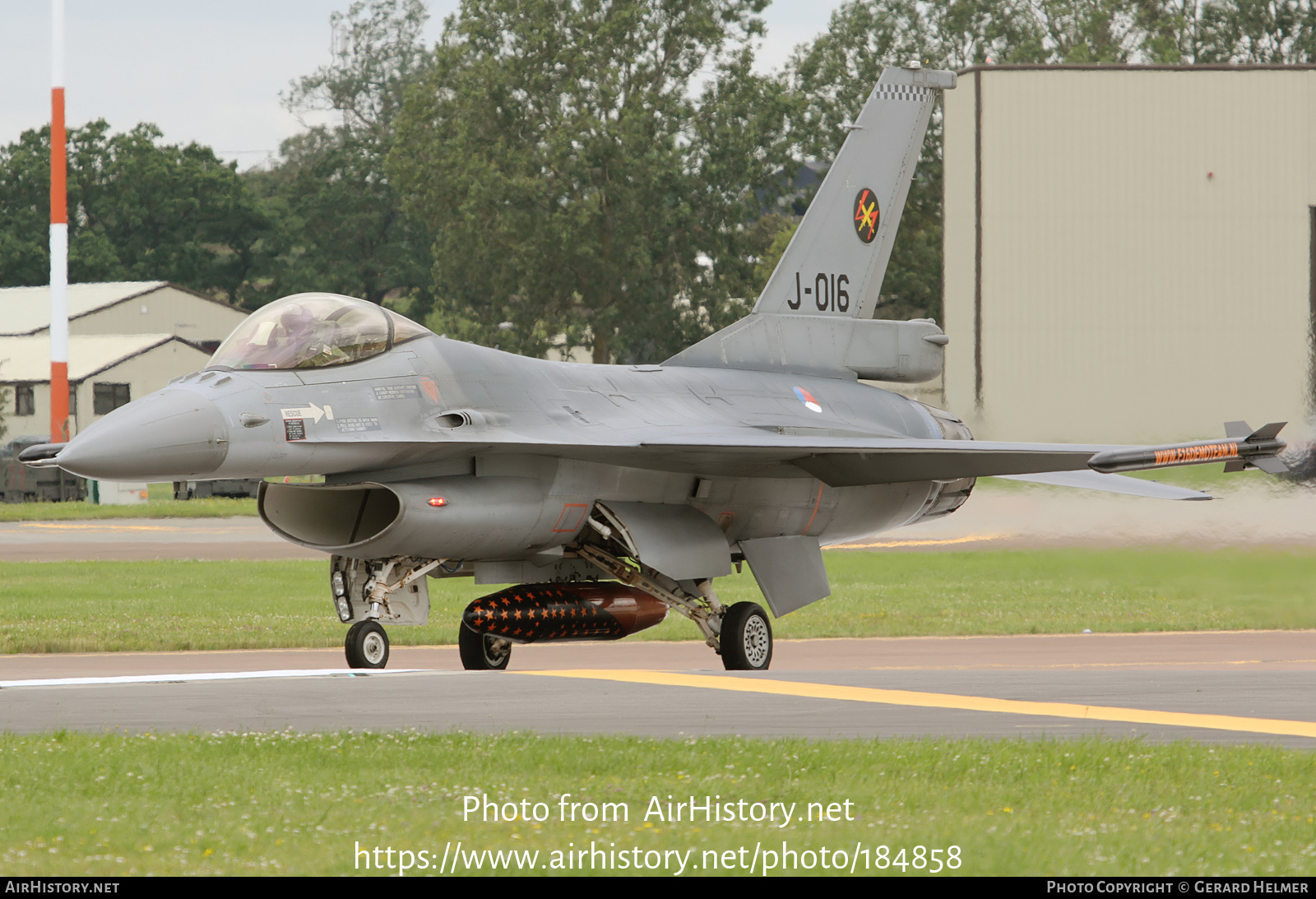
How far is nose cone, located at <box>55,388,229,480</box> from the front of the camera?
12430mm

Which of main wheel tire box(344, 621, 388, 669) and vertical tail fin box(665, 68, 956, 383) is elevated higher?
vertical tail fin box(665, 68, 956, 383)

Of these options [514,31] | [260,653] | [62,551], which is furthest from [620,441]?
[514,31]

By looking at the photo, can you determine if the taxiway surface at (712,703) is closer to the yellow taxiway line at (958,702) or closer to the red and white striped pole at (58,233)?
the yellow taxiway line at (958,702)

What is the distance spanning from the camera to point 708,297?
213ft

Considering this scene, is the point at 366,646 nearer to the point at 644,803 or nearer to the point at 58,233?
the point at 644,803

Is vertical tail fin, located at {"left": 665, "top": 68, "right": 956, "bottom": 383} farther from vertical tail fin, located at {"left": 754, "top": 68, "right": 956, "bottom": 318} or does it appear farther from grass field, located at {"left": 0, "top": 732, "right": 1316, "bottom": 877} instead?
grass field, located at {"left": 0, "top": 732, "right": 1316, "bottom": 877}

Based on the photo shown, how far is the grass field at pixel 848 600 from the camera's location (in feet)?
64.2

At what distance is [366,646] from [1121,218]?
2961cm

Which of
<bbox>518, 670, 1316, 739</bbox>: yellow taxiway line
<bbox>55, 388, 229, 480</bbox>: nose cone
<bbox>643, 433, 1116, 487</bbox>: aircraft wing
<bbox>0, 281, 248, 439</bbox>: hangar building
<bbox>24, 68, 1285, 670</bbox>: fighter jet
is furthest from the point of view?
<bbox>0, 281, 248, 439</bbox>: hangar building

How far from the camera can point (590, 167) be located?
6119cm

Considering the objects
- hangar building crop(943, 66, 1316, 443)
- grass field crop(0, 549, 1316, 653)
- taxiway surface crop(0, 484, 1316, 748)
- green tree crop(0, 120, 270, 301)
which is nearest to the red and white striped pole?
grass field crop(0, 549, 1316, 653)

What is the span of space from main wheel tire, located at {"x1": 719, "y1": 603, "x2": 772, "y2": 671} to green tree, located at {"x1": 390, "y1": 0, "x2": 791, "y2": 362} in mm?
45078

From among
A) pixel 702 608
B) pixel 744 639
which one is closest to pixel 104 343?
pixel 702 608

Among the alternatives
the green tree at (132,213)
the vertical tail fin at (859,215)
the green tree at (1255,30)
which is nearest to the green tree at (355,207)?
the green tree at (132,213)
